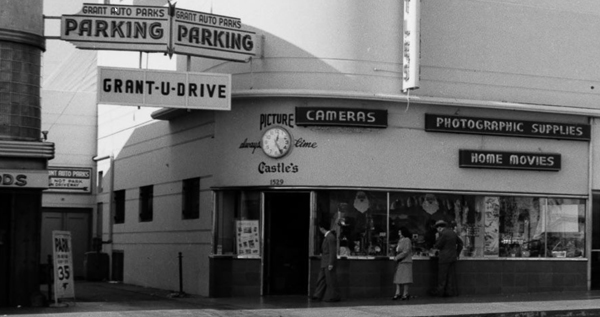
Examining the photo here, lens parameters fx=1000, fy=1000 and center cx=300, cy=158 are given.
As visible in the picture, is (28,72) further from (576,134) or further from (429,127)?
(576,134)

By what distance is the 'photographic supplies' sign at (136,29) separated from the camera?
69.9 feet

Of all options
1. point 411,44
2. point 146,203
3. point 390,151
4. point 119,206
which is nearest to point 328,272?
point 390,151

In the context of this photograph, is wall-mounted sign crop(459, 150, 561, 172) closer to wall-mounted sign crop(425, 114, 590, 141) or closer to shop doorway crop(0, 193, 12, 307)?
wall-mounted sign crop(425, 114, 590, 141)

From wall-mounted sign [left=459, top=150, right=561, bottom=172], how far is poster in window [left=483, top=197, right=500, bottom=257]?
921 millimetres

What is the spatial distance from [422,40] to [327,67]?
98.1 inches

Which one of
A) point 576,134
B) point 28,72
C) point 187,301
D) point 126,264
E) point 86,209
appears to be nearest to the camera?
point 28,72

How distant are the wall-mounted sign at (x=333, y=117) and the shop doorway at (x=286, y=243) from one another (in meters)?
1.86

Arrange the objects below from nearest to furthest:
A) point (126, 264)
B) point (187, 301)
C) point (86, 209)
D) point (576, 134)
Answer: point (187, 301)
point (576, 134)
point (126, 264)
point (86, 209)

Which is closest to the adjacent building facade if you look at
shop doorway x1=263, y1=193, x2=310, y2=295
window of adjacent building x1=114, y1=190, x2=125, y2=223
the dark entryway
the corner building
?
the corner building

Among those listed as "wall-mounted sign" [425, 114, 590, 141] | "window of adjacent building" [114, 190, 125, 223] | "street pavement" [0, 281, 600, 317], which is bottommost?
"street pavement" [0, 281, 600, 317]

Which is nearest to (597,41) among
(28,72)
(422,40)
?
(422,40)

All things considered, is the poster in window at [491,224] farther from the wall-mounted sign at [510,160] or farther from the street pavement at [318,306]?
the street pavement at [318,306]

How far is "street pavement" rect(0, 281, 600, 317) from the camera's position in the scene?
18.9 metres

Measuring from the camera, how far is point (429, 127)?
77.2 feet
